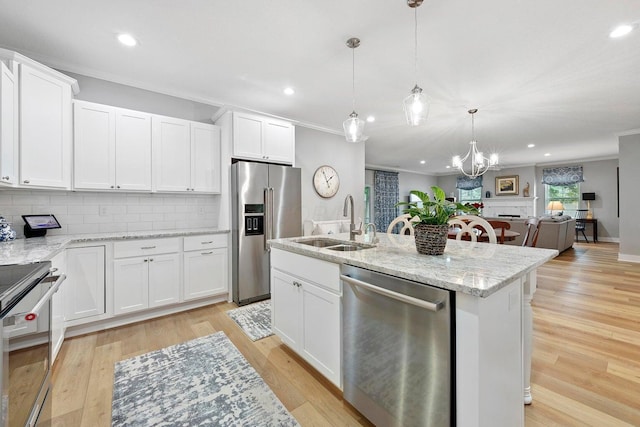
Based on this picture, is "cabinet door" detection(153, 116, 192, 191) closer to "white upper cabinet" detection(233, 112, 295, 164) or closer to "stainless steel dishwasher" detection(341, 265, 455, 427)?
"white upper cabinet" detection(233, 112, 295, 164)

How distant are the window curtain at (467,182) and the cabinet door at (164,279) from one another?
10977 mm

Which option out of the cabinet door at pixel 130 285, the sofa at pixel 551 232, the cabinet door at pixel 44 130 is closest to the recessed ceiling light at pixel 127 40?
the cabinet door at pixel 44 130

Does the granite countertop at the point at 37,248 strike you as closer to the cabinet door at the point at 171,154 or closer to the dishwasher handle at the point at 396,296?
the cabinet door at the point at 171,154

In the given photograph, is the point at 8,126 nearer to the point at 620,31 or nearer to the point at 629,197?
the point at 620,31

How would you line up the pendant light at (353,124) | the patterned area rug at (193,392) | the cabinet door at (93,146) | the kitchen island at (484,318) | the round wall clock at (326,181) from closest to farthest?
the kitchen island at (484,318)
the patterned area rug at (193,392)
the pendant light at (353,124)
the cabinet door at (93,146)
the round wall clock at (326,181)

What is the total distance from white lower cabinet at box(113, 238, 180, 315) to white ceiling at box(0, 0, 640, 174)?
187 centimetres

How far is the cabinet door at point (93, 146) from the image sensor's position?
105 inches

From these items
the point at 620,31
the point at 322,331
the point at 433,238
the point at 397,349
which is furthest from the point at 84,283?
the point at 620,31

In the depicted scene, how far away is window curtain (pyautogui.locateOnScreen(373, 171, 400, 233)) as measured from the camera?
30.2 feet

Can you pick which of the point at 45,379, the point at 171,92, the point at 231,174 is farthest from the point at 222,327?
the point at 171,92

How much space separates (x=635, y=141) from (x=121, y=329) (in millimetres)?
8871

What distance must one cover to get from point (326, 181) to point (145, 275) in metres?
3.04

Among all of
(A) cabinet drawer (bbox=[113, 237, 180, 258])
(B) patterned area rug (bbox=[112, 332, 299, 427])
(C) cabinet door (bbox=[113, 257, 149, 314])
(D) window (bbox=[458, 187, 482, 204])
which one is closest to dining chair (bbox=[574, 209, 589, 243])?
(D) window (bbox=[458, 187, 482, 204])

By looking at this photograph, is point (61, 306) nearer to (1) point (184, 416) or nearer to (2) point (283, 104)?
(1) point (184, 416)
